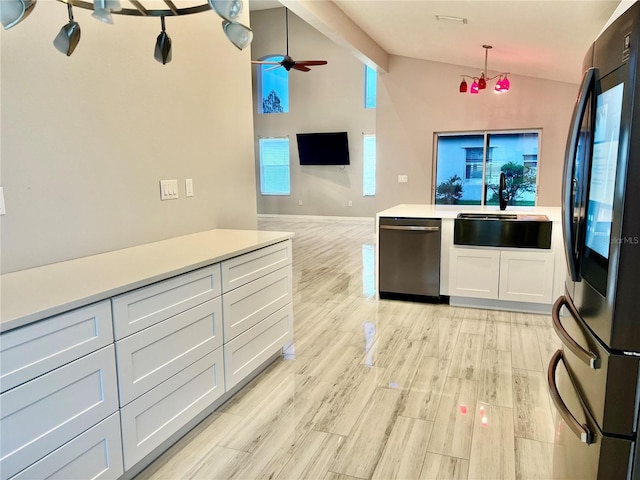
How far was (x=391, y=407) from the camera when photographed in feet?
7.96

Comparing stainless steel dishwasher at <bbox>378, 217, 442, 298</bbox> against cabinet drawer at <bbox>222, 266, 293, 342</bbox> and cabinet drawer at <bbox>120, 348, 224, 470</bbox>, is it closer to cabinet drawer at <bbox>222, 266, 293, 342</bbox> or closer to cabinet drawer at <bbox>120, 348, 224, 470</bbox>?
cabinet drawer at <bbox>222, 266, 293, 342</bbox>

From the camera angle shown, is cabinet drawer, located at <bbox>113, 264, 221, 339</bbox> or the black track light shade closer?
cabinet drawer, located at <bbox>113, 264, 221, 339</bbox>

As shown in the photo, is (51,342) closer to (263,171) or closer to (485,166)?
(485,166)

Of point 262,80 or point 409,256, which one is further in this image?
point 262,80

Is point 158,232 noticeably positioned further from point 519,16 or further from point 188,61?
point 519,16

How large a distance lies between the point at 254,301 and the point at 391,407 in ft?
3.18

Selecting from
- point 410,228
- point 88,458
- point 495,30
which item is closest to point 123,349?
point 88,458

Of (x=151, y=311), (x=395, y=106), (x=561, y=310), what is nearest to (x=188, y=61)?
(x=151, y=311)

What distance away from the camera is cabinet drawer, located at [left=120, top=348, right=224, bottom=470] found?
179 cm

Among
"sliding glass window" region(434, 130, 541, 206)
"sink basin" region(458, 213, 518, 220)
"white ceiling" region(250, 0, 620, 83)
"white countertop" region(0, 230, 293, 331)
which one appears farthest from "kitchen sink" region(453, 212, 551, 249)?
"sliding glass window" region(434, 130, 541, 206)

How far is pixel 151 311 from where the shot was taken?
1842 mm

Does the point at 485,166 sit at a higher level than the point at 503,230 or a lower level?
higher

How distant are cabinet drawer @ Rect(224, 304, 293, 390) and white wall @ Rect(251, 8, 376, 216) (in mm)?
7627

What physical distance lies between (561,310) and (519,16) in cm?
352
